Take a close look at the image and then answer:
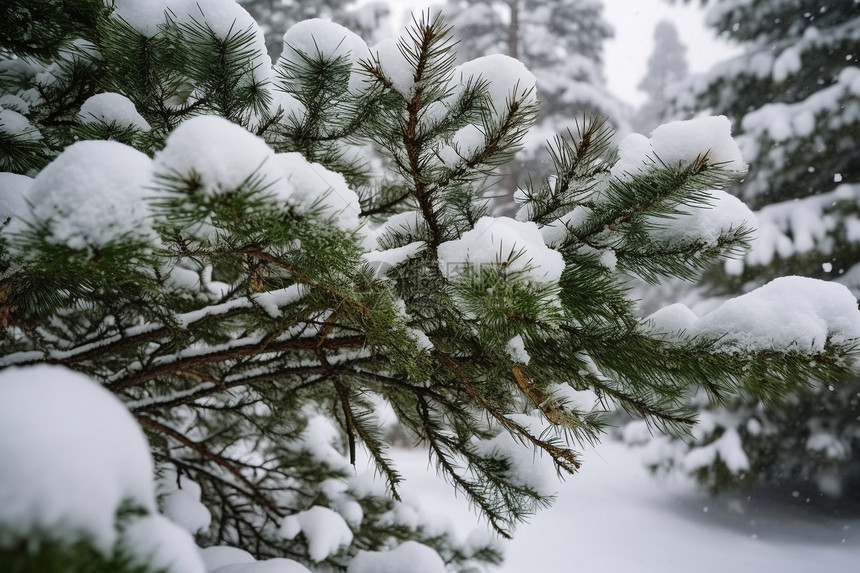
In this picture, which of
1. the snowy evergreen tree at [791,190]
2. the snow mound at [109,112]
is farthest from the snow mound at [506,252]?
the snowy evergreen tree at [791,190]

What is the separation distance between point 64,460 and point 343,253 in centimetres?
50

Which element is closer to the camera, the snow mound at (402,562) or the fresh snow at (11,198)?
the fresh snow at (11,198)

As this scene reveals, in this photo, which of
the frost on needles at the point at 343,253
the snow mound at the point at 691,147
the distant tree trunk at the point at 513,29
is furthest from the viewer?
the distant tree trunk at the point at 513,29

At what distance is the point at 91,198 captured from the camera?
656mm

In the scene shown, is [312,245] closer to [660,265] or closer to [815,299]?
[660,265]

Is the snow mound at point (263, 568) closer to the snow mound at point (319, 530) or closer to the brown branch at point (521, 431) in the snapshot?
the snow mound at point (319, 530)

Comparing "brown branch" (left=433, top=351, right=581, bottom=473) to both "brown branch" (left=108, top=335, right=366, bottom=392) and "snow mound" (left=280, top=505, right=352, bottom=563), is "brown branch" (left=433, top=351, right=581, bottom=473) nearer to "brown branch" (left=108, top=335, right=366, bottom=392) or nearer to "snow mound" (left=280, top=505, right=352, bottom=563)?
"brown branch" (left=108, top=335, right=366, bottom=392)

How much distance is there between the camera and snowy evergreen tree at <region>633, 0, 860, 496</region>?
6070 mm

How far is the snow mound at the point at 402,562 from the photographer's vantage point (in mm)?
1980

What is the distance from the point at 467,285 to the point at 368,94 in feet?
1.94

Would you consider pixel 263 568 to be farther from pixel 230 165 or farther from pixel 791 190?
pixel 791 190

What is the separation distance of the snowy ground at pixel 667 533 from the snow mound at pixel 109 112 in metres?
3.72

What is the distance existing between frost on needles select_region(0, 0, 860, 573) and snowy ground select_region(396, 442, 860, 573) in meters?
3.24

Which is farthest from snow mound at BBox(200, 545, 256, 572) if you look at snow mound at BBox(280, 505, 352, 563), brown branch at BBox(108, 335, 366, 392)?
brown branch at BBox(108, 335, 366, 392)
